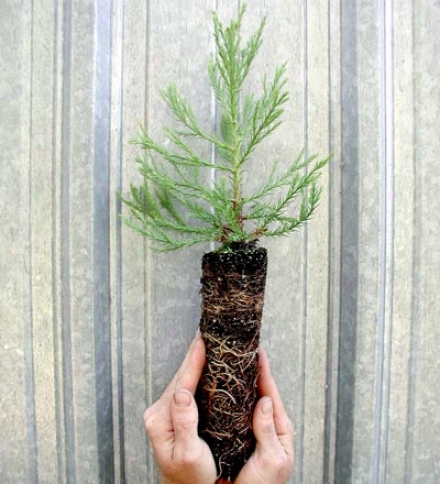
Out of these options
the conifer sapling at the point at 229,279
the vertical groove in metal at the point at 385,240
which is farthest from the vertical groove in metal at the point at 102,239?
the vertical groove in metal at the point at 385,240

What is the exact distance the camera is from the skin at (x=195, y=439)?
2.82 ft

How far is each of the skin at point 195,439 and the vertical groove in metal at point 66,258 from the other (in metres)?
0.35

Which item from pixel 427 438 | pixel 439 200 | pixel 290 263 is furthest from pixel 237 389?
pixel 439 200

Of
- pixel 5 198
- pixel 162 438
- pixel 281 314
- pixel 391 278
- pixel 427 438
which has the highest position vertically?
pixel 5 198

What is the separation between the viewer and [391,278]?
117cm

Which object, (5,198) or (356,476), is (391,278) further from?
(5,198)

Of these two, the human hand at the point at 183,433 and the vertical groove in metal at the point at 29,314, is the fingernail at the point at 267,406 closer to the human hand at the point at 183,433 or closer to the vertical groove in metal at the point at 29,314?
the human hand at the point at 183,433

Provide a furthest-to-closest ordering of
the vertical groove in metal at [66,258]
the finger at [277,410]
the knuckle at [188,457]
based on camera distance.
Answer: the vertical groove in metal at [66,258], the finger at [277,410], the knuckle at [188,457]

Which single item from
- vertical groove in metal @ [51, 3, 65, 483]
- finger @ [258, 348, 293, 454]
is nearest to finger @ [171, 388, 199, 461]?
finger @ [258, 348, 293, 454]

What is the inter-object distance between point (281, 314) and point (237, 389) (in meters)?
0.30

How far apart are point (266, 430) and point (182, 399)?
0.22 meters

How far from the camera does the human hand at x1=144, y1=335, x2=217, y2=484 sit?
0.86 m

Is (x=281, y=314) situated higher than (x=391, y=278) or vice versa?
(x=391, y=278)

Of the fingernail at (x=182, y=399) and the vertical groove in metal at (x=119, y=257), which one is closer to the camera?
the fingernail at (x=182, y=399)
